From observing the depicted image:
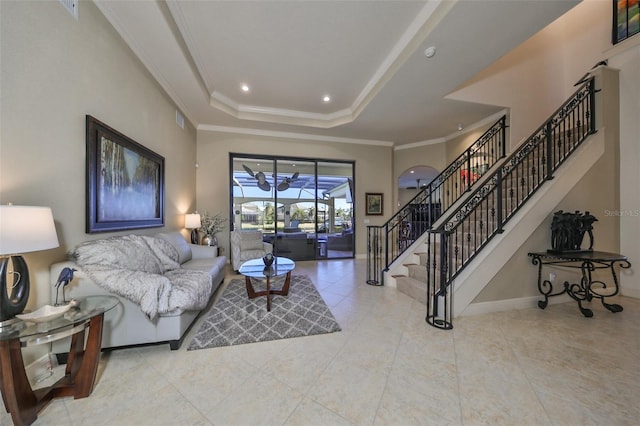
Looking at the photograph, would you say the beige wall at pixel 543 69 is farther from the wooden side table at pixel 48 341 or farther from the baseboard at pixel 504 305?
the wooden side table at pixel 48 341

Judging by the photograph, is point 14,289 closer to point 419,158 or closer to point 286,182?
point 286,182

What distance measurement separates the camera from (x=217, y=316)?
109 inches

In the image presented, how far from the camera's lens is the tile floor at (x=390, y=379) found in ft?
4.67

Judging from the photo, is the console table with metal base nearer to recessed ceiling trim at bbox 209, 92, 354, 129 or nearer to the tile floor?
the tile floor

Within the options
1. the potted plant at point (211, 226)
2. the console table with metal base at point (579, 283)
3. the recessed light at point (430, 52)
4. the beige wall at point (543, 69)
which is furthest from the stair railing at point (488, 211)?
the potted plant at point (211, 226)

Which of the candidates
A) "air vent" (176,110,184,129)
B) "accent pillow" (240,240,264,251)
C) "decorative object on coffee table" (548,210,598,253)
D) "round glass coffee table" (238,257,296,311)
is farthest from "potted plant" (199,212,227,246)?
"decorative object on coffee table" (548,210,598,253)

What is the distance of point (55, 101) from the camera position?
1939 millimetres

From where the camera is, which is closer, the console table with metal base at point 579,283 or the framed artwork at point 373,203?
the console table with metal base at point 579,283

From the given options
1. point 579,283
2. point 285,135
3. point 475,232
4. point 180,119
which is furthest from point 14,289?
point 579,283

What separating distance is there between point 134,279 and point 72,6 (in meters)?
2.47

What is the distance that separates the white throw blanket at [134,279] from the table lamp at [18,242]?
40 centimetres

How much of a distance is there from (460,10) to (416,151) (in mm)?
4776

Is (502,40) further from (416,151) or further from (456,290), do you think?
(416,151)

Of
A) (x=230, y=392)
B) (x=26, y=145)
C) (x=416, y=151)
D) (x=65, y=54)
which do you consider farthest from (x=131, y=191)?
(x=416, y=151)
